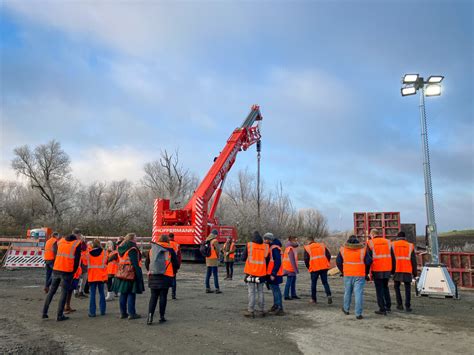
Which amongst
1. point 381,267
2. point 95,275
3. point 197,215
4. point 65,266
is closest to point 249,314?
point 381,267

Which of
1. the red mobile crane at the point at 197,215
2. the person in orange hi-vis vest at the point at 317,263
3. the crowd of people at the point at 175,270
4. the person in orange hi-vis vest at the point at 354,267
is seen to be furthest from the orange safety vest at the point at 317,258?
the red mobile crane at the point at 197,215

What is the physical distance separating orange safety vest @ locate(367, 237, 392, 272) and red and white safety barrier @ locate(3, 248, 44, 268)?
1690cm

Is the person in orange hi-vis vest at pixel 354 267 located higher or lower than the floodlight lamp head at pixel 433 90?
lower

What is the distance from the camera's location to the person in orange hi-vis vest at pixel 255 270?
8.13m

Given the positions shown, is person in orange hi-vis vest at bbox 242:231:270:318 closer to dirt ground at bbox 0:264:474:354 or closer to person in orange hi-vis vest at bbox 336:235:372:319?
dirt ground at bbox 0:264:474:354

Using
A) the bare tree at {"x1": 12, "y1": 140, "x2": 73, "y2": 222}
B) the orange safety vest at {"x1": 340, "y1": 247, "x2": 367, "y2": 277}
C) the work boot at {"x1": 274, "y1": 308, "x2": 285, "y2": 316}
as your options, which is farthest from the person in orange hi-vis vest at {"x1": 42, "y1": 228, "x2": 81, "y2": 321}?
the bare tree at {"x1": 12, "y1": 140, "x2": 73, "y2": 222}

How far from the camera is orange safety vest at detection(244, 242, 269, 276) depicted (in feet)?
26.7

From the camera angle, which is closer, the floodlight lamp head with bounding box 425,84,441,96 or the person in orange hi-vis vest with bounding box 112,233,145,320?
the person in orange hi-vis vest with bounding box 112,233,145,320

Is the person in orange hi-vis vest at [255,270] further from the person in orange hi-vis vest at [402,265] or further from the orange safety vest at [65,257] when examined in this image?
the orange safety vest at [65,257]

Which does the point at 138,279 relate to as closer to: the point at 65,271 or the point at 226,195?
the point at 65,271

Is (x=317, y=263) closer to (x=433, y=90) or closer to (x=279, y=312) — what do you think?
(x=279, y=312)

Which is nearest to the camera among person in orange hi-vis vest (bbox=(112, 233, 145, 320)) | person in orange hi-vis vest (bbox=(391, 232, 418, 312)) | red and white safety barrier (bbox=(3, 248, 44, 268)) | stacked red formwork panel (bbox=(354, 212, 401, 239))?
person in orange hi-vis vest (bbox=(112, 233, 145, 320))

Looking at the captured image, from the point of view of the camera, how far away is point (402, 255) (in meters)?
9.42

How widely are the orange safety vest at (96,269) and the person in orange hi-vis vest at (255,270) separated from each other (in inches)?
126
